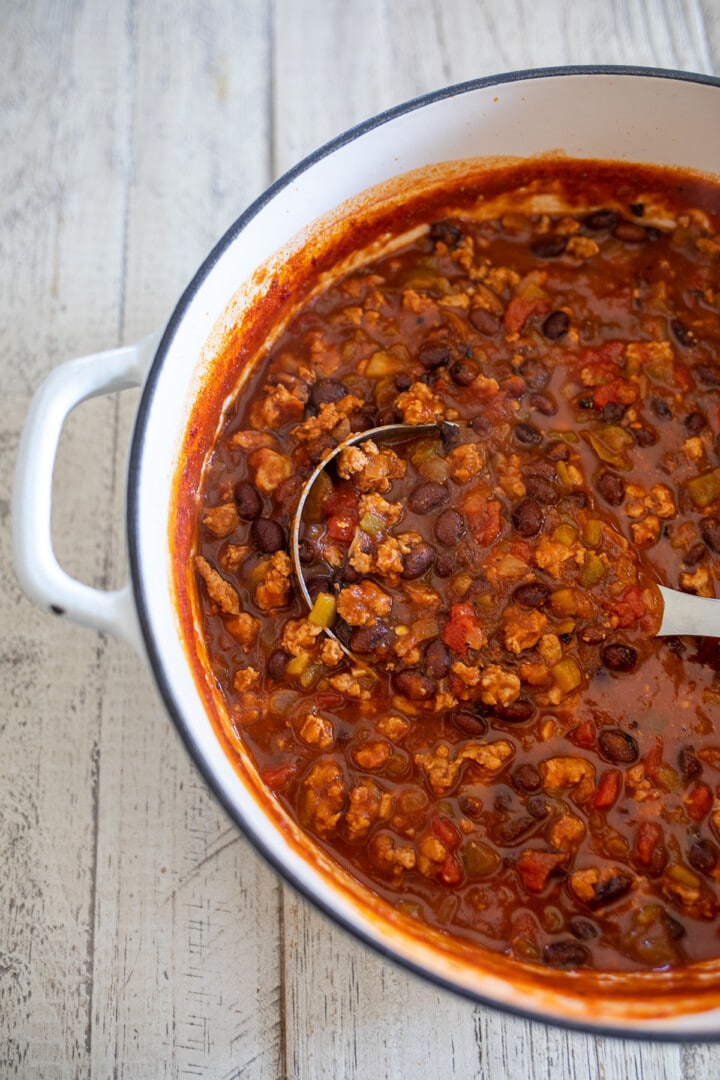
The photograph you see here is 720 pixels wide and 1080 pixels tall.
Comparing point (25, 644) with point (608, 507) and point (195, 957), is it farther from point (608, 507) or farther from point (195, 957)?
point (608, 507)

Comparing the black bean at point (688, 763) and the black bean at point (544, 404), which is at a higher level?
the black bean at point (544, 404)

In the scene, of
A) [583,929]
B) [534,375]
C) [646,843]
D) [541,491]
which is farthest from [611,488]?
[583,929]

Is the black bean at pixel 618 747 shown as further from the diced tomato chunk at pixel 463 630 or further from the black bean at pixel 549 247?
the black bean at pixel 549 247

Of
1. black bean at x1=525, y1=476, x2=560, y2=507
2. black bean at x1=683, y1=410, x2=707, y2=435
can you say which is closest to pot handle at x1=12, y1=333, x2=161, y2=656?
black bean at x1=525, y1=476, x2=560, y2=507

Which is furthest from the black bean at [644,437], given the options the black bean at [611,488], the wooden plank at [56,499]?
the wooden plank at [56,499]

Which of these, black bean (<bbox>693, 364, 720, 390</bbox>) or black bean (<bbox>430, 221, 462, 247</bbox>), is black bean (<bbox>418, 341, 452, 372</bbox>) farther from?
black bean (<bbox>693, 364, 720, 390</bbox>)

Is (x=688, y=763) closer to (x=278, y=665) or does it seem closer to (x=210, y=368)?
(x=278, y=665)
